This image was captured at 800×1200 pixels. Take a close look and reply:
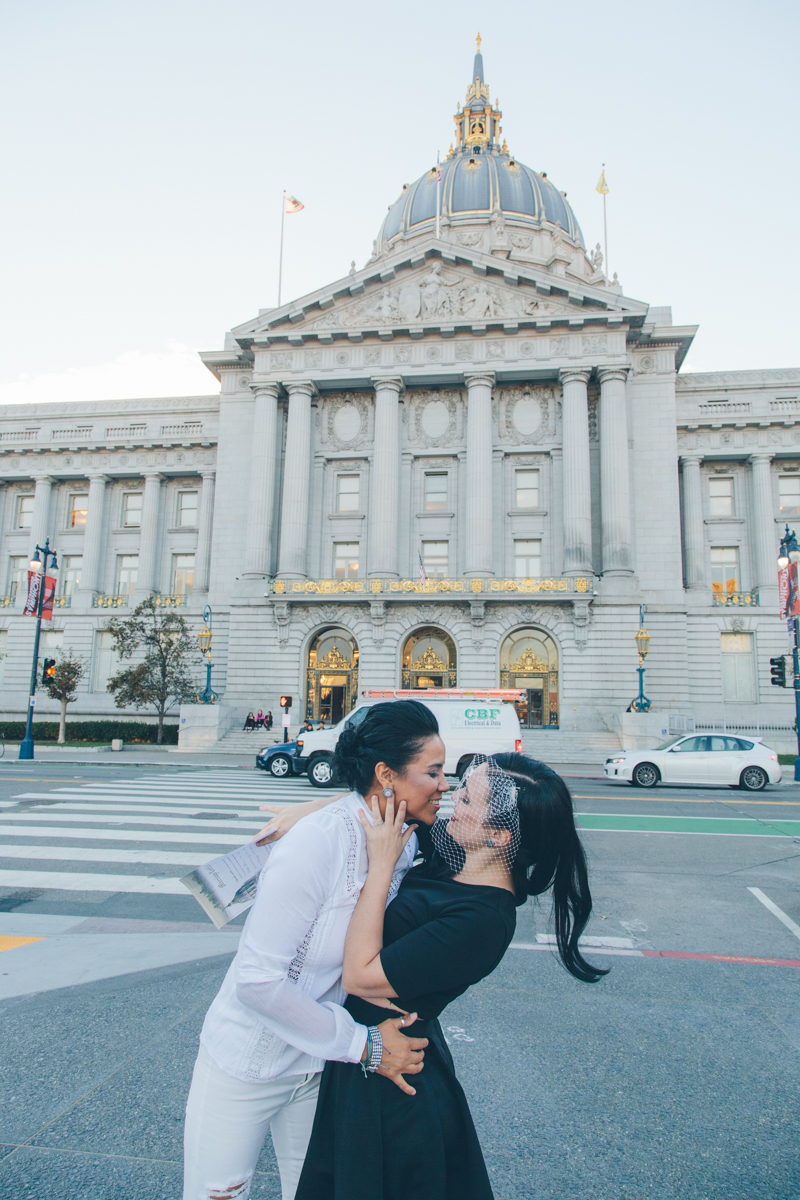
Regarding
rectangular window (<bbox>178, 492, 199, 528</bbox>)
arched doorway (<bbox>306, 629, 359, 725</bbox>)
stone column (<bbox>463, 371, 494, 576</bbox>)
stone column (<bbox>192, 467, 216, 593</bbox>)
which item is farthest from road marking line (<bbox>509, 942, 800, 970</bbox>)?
rectangular window (<bbox>178, 492, 199, 528</bbox>)

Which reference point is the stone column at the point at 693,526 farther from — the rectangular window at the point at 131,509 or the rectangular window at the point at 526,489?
the rectangular window at the point at 131,509

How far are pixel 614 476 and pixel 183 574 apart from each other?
2647cm

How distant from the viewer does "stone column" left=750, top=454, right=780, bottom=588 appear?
41.0 m

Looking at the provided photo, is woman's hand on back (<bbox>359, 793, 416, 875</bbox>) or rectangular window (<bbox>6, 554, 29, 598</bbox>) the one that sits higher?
rectangular window (<bbox>6, 554, 29, 598</bbox>)

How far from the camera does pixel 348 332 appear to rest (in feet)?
129

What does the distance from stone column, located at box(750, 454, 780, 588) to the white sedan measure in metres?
24.1

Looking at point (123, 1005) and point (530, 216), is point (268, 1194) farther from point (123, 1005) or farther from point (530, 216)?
point (530, 216)

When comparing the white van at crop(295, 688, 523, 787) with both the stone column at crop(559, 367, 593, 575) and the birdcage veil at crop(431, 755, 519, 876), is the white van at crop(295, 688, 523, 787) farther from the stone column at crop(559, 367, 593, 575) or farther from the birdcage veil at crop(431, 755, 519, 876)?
the stone column at crop(559, 367, 593, 575)

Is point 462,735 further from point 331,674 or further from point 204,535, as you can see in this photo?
point 204,535

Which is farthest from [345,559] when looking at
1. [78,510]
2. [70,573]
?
[78,510]

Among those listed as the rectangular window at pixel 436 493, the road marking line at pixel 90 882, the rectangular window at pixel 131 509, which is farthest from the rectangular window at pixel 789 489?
the road marking line at pixel 90 882

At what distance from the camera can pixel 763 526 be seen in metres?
41.7

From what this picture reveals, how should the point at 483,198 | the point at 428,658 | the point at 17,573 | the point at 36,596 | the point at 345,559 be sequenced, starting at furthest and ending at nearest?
the point at 483,198
the point at 17,573
the point at 345,559
the point at 428,658
the point at 36,596

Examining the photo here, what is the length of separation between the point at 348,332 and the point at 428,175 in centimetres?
3859
